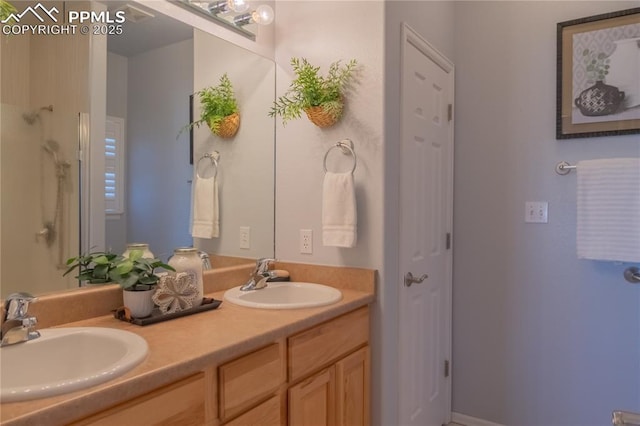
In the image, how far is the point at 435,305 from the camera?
2.29 m

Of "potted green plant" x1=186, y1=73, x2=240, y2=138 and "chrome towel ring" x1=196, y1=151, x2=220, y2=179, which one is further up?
"potted green plant" x1=186, y1=73, x2=240, y2=138

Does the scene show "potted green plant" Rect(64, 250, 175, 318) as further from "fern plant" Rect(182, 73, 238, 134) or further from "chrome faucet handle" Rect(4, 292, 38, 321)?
"fern plant" Rect(182, 73, 238, 134)

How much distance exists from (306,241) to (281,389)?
0.77 meters

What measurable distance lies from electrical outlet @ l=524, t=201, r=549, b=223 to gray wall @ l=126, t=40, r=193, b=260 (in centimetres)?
169

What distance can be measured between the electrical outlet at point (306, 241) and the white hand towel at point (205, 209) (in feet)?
1.26

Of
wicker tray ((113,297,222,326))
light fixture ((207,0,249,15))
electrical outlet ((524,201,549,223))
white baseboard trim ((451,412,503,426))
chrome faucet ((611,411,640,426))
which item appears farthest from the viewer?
white baseboard trim ((451,412,503,426))

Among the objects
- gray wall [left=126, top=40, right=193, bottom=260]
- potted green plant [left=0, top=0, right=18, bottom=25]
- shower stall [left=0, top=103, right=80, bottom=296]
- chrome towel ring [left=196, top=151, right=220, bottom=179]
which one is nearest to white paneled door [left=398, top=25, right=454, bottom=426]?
chrome towel ring [left=196, top=151, right=220, bottom=179]

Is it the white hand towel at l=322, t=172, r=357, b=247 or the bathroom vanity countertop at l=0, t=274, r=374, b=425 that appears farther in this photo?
the white hand towel at l=322, t=172, r=357, b=247

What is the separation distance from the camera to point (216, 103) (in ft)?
6.35

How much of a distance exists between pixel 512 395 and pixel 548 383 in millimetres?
201

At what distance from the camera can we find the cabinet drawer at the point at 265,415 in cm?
121

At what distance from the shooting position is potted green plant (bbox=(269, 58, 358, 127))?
184 cm

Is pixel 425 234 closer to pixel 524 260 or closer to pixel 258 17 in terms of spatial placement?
pixel 524 260

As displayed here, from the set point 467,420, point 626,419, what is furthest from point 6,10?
point 467,420
